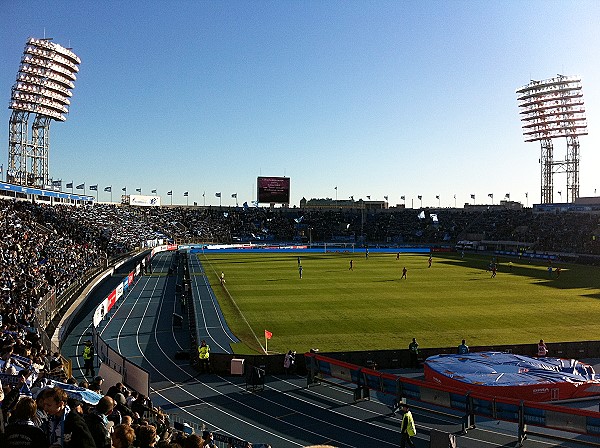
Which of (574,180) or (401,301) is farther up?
(574,180)

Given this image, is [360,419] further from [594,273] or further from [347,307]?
[594,273]

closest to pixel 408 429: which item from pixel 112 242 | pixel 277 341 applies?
pixel 277 341

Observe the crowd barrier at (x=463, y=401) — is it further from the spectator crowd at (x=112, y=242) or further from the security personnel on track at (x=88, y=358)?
the security personnel on track at (x=88, y=358)

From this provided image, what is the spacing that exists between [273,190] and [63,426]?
10424cm

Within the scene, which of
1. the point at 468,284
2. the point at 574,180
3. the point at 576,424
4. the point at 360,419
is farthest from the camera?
the point at 574,180

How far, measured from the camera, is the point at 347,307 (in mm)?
35969

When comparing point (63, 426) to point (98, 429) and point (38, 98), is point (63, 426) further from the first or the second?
point (38, 98)

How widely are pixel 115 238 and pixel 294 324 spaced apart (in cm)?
5389

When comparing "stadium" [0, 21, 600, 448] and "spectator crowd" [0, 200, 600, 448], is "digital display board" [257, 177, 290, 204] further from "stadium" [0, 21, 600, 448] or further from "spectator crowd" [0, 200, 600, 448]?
"stadium" [0, 21, 600, 448]

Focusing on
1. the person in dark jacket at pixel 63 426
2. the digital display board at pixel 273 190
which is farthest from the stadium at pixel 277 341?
the digital display board at pixel 273 190

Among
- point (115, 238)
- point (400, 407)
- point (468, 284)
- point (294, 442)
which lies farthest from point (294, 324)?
point (115, 238)

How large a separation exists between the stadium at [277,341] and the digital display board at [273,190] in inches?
1340

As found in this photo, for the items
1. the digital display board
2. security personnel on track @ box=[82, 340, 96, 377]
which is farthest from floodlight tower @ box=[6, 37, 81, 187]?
security personnel on track @ box=[82, 340, 96, 377]

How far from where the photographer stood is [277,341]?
1061 inches
